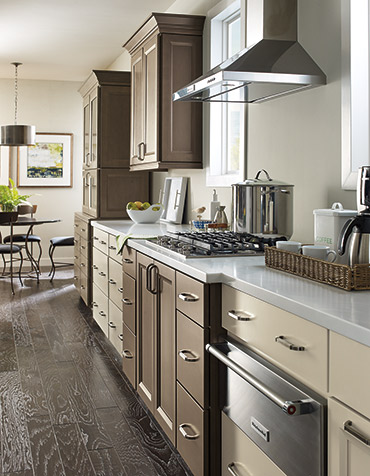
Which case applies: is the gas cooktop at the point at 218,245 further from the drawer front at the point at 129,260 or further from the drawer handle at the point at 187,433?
the drawer handle at the point at 187,433

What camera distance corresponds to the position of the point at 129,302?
A: 10.6ft

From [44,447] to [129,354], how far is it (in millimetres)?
765

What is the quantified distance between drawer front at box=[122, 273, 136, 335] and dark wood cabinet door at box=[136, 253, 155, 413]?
0.30 ft

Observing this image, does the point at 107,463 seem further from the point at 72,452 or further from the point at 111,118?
the point at 111,118

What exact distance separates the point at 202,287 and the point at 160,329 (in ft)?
2.22

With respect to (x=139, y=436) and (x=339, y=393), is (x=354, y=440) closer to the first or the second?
(x=339, y=393)

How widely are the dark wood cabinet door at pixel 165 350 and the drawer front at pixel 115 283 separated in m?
1.00

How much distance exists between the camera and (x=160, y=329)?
2.64 meters

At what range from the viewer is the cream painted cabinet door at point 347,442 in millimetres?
1208

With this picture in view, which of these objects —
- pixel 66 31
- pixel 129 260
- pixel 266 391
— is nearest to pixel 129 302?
pixel 129 260

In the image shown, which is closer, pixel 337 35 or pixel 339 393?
pixel 339 393

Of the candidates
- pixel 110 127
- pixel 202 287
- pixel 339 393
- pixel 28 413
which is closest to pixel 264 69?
pixel 202 287

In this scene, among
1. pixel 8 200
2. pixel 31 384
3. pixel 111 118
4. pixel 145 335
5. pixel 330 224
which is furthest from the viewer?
pixel 8 200

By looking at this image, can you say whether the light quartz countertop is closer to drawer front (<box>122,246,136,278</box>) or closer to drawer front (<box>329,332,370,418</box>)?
drawer front (<box>329,332,370,418</box>)
